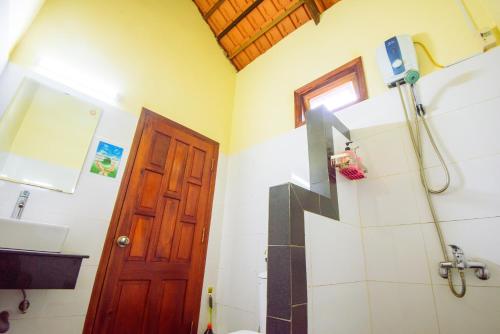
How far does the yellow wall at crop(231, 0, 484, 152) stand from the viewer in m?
1.63

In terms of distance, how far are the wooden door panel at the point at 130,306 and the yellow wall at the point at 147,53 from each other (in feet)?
4.91

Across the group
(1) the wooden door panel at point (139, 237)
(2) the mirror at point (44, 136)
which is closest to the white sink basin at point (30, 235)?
(2) the mirror at point (44, 136)

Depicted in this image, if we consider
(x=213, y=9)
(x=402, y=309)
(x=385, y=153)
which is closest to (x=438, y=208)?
(x=385, y=153)

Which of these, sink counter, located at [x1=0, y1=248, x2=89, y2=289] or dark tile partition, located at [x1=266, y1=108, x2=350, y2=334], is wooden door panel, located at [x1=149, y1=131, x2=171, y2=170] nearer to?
sink counter, located at [x1=0, y1=248, x2=89, y2=289]

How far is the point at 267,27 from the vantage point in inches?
113

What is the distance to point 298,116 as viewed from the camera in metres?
2.38

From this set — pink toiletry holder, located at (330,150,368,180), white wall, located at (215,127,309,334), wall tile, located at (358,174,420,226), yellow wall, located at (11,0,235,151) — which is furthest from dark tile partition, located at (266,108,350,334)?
yellow wall, located at (11,0,235,151)

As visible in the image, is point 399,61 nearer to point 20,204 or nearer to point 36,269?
point 36,269

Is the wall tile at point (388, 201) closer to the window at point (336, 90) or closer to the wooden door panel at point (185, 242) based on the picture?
the window at point (336, 90)

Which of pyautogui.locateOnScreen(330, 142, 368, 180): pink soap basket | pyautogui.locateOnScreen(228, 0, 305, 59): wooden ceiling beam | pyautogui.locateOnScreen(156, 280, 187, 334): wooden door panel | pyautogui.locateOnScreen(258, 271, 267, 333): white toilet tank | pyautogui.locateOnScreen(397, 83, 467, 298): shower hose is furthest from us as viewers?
pyautogui.locateOnScreen(228, 0, 305, 59): wooden ceiling beam

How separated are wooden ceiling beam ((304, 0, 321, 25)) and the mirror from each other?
228cm

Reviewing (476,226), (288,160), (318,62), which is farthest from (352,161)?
(318,62)

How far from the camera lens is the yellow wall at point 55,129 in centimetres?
170

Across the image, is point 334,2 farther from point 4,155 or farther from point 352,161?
Answer: point 4,155
